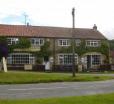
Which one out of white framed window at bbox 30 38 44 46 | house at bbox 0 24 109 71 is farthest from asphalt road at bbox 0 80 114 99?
white framed window at bbox 30 38 44 46

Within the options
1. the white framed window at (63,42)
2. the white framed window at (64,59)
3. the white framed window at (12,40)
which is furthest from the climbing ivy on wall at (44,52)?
the white framed window at (12,40)

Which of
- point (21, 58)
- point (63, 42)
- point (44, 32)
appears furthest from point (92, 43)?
point (21, 58)

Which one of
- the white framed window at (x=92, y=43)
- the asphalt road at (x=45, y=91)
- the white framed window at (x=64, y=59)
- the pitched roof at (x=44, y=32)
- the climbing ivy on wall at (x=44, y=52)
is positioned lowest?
the asphalt road at (x=45, y=91)

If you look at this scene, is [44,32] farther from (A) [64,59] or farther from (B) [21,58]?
(B) [21,58]

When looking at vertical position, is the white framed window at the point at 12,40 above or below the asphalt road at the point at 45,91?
above

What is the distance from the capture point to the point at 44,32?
246 feet

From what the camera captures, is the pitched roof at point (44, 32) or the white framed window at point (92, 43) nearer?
the pitched roof at point (44, 32)

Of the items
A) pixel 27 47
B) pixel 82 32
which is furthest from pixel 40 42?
pixel 82 32

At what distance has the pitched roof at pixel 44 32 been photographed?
73.0 m

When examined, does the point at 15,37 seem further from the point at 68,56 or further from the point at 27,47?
the point at 68,56

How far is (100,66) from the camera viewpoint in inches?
2884

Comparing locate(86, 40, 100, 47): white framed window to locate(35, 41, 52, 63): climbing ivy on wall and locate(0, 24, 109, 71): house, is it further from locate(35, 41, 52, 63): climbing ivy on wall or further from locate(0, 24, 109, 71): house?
locate(35, 41, 52, 63): climbing ivy on wall

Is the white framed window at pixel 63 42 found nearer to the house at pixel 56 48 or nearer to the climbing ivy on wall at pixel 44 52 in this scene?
the house at pixel 56 48

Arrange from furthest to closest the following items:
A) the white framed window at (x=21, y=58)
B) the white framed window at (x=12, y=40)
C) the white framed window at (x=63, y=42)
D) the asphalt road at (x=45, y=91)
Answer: the white framed window at (x=63, y=42) < the white framed window at (x=12, y=40) < the white framed window at (x=21, y=58) < the asphalt road at (x=45, y=91)
